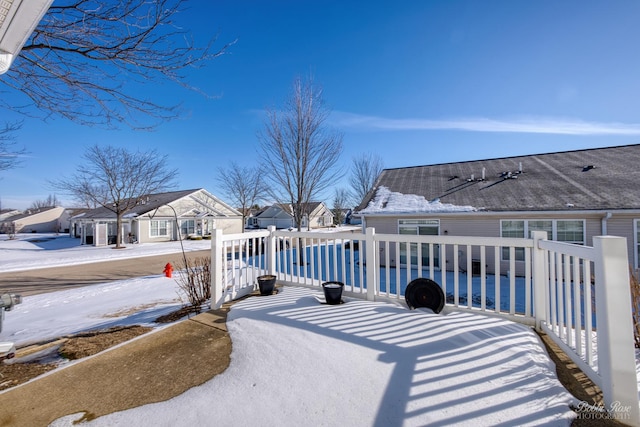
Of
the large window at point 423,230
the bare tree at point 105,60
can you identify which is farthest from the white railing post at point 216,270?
the large window at point 423,230

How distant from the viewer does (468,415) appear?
1.71m

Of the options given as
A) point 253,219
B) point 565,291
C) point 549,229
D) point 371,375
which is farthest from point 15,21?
point 253,219

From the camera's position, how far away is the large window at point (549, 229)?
29.1 feet

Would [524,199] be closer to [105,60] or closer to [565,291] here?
[565,291]

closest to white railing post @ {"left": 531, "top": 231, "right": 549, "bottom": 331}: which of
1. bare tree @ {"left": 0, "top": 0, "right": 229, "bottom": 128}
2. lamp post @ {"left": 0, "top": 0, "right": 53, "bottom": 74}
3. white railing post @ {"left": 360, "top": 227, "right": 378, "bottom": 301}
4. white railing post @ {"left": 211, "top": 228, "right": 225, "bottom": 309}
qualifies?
white railing post @ {"left": 360, "top": 227, "right": 378, "bottom": 301}

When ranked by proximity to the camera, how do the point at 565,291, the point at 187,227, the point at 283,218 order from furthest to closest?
the point at 283,218 < the point at 187,227 < the point at 565,291

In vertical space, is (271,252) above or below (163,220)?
below

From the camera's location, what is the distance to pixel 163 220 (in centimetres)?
2409

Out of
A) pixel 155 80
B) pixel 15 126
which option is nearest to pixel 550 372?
pixel 155 80

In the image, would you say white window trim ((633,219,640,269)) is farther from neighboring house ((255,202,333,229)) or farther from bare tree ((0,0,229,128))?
neighboring house ((255,202,333,229))

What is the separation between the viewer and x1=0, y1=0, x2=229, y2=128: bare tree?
2.92 metres

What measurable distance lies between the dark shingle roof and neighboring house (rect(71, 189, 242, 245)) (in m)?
18.4

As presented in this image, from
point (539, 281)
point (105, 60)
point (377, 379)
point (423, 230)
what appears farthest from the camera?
point (423, 230)

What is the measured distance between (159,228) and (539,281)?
1052 inches
